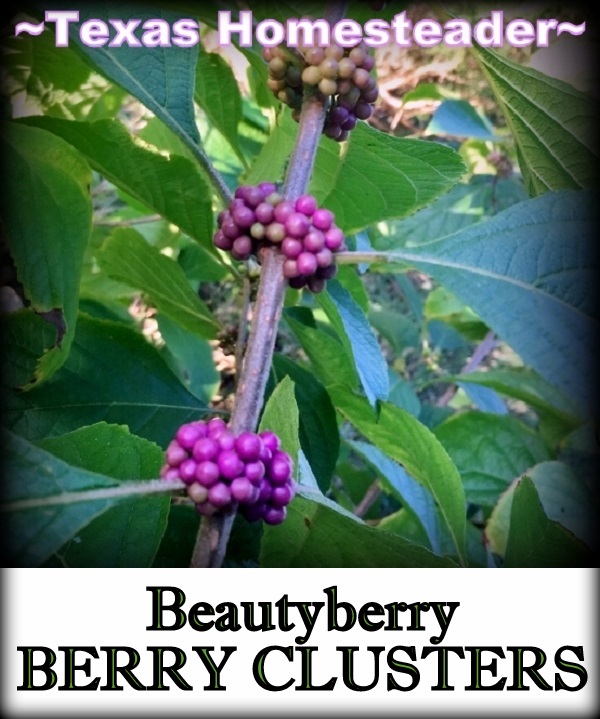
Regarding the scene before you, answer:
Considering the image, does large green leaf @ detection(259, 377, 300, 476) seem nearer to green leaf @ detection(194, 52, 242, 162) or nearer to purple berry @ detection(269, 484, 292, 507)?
purple berry @ detection(269, 484, 292, 507)

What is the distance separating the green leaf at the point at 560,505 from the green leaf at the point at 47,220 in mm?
512

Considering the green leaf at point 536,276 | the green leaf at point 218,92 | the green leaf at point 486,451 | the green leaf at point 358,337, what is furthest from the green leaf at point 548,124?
the green leaf at point 486,451

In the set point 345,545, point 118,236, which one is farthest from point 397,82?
point 345,545

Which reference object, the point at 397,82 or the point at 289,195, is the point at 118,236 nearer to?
the point at 289,195

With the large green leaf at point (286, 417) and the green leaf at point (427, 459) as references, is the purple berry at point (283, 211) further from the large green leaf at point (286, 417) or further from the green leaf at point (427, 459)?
the green leaf at point (427, 459)

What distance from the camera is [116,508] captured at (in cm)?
61

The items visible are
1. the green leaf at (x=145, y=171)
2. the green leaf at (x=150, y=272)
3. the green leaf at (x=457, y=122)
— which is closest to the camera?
the green leaf at (x=145, y=171)

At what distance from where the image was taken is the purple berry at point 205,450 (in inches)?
19.0

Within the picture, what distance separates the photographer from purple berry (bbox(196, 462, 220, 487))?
1.55 ft

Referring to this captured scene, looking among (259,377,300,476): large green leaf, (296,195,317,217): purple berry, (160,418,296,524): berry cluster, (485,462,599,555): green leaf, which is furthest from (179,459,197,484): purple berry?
(485,462,599,555): green leaf

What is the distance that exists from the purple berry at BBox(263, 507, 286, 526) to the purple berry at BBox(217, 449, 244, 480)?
0.04 meters

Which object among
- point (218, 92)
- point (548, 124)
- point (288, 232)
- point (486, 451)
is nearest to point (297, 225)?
point (288, 232)

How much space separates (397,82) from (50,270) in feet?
4.37

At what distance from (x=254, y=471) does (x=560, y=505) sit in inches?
19.3
